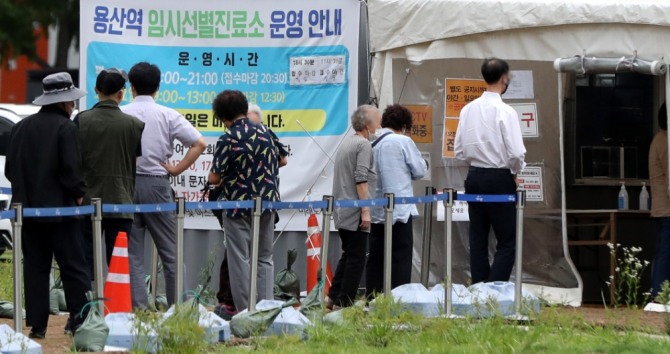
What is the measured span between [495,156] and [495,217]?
1.53ft

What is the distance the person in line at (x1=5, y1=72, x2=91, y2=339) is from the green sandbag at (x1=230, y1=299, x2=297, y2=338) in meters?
1.00

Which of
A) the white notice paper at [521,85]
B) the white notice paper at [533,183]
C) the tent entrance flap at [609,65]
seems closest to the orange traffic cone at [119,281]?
the tent entrance flap at [609,65]

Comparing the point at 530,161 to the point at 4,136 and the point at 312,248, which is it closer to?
the point at 312,248

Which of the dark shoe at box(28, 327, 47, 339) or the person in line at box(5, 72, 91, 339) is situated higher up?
the person in line at box(5, 72, 91, 339)

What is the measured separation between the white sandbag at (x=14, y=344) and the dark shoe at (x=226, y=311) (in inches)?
104

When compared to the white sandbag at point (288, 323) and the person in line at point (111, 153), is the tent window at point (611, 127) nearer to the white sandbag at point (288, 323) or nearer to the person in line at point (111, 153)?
the white sandbag at point (288, 323)

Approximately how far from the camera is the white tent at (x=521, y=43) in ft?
36.2

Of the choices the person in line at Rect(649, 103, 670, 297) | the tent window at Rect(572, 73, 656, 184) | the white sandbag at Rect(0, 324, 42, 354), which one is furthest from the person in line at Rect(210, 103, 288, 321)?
the tent window at Rect(572, 73, 656, 184)

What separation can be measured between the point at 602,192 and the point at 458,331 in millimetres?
5024

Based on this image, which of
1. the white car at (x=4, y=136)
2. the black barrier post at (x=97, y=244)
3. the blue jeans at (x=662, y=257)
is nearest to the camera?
the black barrier post at (x=97, y=244)

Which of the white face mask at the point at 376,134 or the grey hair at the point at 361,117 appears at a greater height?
the grey hair at the point at 361,117

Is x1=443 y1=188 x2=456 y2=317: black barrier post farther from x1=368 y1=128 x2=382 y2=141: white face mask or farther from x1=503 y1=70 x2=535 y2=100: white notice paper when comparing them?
x1=503 y1=70 x2=535 y2=100: white notice paper

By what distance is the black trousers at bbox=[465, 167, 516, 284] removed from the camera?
34.8 ft

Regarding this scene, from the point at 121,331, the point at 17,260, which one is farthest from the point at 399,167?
the point at 17,260
